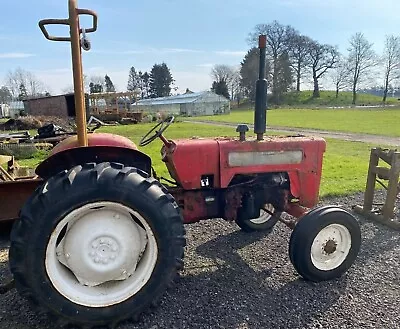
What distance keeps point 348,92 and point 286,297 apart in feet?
245

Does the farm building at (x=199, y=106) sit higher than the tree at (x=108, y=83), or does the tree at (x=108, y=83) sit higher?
the tree at (x=108, y=83)

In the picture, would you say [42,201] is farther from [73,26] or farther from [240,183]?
[240,183]

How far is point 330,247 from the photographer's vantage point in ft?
10.1

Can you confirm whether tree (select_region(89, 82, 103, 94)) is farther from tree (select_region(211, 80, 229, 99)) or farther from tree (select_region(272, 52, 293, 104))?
tree (select_region(272, 52, 293, 104))

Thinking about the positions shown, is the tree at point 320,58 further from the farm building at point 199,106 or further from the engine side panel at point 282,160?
the engine side panel at point 282,160

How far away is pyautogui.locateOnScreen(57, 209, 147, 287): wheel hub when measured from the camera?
2465 mm

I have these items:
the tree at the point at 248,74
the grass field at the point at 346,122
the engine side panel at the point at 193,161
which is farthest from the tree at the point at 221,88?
the engine side panel at the point at 193,161

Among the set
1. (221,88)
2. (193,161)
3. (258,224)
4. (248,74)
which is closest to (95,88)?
(221,88)

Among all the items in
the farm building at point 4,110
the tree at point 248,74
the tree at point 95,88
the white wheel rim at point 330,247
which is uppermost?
the tree at point 248,74

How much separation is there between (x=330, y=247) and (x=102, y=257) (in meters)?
1.89

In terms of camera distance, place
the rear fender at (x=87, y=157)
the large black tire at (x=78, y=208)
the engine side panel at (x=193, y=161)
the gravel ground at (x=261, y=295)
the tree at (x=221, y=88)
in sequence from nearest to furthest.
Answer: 1. the large black tire at (x=78, y=208)
2. the gravel ground at (x=261, y=295)
3. the rear fender at (x=87, y=157)
4. the engine side panel at (x=193, y=161)
5. the tree at (x=221, y=88)

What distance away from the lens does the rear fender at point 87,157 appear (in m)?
2.77

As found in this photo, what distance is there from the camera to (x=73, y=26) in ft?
8.46

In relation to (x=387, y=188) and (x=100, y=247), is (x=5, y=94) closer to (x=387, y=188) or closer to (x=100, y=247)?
(x=387, y=188)
